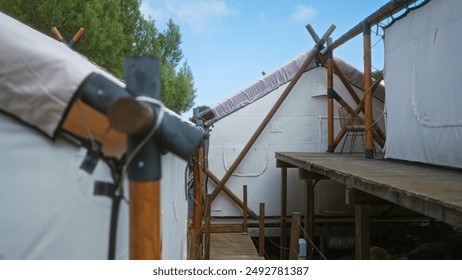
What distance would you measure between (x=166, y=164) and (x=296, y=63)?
6712 mm

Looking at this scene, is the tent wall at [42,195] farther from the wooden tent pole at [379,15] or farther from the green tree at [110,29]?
the green tree at [110,29]

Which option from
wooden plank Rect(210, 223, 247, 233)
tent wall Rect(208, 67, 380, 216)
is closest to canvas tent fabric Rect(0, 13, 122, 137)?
wooden plank Rect(210, 223, 247, 233)

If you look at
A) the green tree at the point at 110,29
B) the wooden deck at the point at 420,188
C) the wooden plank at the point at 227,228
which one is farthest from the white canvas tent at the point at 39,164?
the green tree at the point at 110,29

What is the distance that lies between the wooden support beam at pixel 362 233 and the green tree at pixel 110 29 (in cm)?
611

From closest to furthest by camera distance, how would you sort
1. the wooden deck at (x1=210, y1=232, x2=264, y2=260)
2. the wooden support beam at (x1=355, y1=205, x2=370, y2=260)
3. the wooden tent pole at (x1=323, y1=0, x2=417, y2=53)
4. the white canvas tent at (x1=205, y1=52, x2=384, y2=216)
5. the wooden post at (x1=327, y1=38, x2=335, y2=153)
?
the wooden support beam at (x1=355, y1=205, x2=370, y2=260)
the wooden tent pole at (x1=323, y1=0, x2=417, y2=53)
the wooden deck at (x1=210, y1=232, x2=264, y2=260)
the wooden post at (x1=327, y1=38, x2=335, y2=153)
the white canvas tent at (x1=205, y1=52, x2=384, y2=216)

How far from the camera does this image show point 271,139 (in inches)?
352

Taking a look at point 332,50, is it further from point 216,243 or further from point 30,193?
point 30,193

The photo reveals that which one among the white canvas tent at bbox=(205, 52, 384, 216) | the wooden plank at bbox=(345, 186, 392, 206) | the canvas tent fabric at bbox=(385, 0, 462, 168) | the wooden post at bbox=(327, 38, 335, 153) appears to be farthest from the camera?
the white canvas tent at bbox=(205, 52, 384, 216)

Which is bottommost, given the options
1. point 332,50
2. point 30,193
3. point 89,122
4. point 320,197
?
point 320,197

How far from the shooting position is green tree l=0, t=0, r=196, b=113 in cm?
783

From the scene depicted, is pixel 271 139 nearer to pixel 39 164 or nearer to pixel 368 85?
pixel 368 85

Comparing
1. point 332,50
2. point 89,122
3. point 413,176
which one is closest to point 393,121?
point 413,176

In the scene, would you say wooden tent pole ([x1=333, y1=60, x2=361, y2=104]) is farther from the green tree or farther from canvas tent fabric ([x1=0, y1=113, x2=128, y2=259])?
canvas tent fabric ([x1=0, y1=113, x2=128, y2=259])

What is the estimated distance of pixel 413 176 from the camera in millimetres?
3721
